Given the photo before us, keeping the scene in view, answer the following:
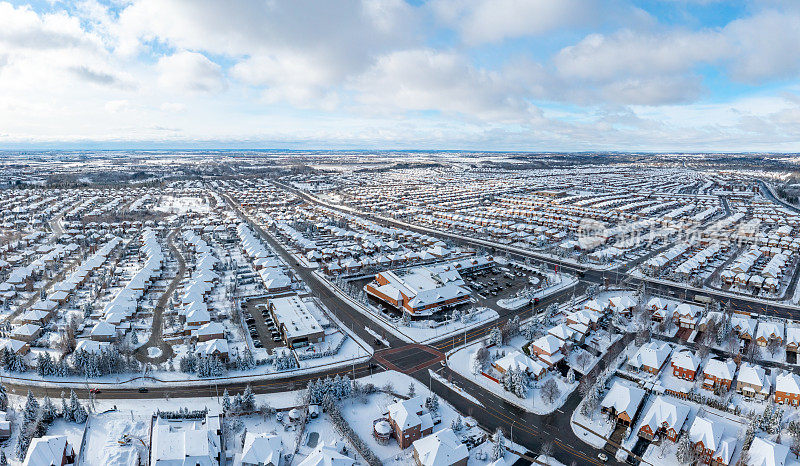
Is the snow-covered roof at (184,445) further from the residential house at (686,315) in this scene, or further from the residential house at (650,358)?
the residential house at (686,315)

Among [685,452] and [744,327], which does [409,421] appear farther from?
[744,327]

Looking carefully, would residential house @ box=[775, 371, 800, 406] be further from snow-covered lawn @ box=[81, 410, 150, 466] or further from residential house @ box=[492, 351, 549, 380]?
snow-covered lawn @ box=[81, 410, 150, 466]

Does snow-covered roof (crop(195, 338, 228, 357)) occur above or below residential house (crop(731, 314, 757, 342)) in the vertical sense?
below

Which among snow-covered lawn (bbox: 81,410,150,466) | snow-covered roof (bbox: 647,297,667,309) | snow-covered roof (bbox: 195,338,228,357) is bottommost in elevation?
snow-covered lawn (bbox: 81,410,150,466)

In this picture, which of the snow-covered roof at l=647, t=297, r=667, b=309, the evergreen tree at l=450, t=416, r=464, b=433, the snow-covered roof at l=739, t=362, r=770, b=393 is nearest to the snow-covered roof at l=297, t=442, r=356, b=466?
the evergreen tree at l=450, t=416, r=464, b=433

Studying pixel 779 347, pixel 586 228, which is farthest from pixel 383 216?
pixel 779 347

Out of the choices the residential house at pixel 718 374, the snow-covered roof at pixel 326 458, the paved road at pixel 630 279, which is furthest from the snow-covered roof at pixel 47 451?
the paved road at pixel 630 279

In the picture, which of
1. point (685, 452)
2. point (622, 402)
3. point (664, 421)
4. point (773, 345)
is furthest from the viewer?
point (773, 345)

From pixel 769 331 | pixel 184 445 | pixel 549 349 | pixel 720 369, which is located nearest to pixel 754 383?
pixel 720 369

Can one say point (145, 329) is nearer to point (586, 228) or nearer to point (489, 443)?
point (489, 443)
